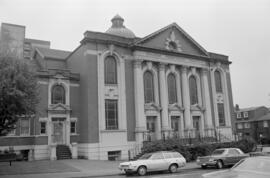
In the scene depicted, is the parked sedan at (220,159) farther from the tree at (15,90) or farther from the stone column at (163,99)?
the tree at (15,90)

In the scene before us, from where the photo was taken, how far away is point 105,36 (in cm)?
2838

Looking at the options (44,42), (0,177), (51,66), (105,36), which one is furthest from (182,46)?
(44,42)

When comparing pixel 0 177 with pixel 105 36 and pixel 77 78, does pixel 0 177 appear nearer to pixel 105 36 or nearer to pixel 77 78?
pixel 77 78

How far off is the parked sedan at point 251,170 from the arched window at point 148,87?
2165 centimetres

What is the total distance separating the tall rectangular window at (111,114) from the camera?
90.2ft

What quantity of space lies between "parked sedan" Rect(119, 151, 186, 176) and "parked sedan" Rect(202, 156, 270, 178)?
8.78 meters

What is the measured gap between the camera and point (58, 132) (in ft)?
89.2

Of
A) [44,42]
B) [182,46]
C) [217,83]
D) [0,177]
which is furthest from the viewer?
[44,42]

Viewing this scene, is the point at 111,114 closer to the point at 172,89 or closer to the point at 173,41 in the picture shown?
the point at 172,89

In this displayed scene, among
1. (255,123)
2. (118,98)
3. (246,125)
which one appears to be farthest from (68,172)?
(246,125)

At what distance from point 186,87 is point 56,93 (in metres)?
14.6

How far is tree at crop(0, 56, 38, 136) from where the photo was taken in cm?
1552

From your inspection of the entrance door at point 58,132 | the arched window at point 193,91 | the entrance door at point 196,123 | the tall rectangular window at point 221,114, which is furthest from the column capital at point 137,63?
the tall rectangular window at point 221,114

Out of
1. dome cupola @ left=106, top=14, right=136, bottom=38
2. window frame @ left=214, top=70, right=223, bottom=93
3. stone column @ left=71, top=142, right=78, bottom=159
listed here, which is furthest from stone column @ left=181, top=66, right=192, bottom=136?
stone column @ left=71, top=142, right=78, bottom=159
